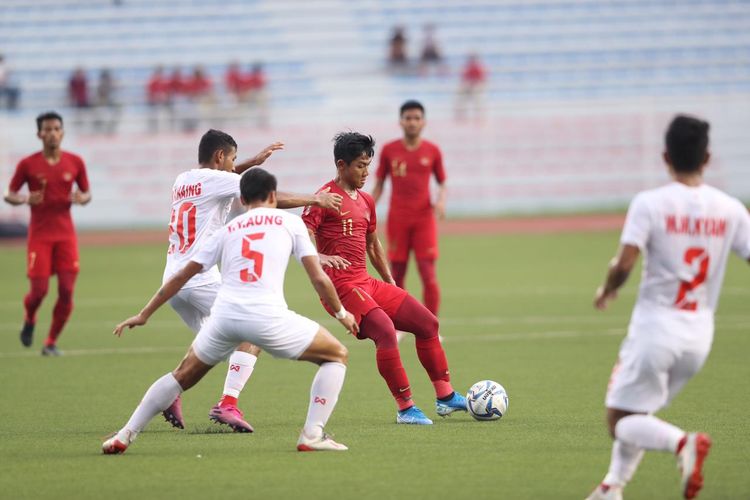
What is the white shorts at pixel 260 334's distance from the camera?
7398 millimetres

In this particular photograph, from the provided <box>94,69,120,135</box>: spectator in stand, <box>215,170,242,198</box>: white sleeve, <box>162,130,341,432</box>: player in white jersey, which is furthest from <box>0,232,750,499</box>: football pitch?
<box>94,69,120,135</box>: spectator in stand

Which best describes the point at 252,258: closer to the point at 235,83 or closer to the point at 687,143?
the point at 687,143

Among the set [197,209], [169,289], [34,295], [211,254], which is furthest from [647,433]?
[34,295]

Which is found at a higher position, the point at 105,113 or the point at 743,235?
the point at 743,235

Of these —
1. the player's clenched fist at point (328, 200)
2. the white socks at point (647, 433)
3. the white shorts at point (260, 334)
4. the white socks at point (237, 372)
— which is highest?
the player's clenched fist at point (328, 200)

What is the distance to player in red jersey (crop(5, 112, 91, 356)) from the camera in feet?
45.1

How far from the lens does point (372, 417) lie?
9.51 metres

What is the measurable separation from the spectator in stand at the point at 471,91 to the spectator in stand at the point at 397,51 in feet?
8.20

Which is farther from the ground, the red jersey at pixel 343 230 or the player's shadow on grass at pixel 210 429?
the red jersey at pixel 343 230

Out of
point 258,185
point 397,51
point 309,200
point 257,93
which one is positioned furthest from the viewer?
point 397,51

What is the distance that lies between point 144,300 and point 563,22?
21882mm

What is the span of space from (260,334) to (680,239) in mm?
2529

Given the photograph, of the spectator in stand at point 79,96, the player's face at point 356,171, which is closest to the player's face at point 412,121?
the player's face at point 356,171

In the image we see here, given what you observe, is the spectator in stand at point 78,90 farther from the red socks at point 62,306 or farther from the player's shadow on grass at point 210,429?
the player's shadow on grass at point 210,429
